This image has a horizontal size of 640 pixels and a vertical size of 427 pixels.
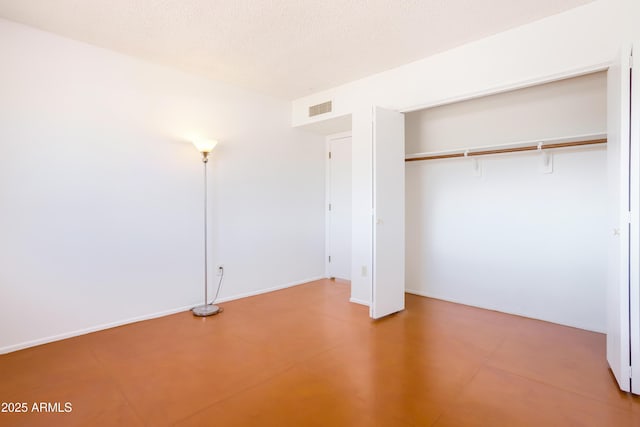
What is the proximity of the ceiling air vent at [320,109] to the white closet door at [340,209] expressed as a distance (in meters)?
0.81

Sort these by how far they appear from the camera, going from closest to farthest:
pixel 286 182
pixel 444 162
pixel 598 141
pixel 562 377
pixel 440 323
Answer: pixel 562 377 → pixel 598 141 → pixel 440 323 → pixel 444 162 → pixel 286 182

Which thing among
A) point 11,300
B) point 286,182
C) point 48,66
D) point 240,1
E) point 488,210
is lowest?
point 11,300

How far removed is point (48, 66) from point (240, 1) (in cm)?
191

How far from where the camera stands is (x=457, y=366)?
8.33ft

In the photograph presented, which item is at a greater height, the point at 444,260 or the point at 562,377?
the point at 444,260

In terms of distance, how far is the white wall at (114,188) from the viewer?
284cm

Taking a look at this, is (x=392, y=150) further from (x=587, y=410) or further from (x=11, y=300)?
(x=11, y=300)

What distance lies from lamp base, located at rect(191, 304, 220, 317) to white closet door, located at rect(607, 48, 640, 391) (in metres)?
3.57

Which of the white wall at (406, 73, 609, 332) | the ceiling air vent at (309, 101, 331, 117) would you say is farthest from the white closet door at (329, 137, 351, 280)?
the white wall at (406, 73, 609, 332)

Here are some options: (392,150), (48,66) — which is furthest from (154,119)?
(392,150)

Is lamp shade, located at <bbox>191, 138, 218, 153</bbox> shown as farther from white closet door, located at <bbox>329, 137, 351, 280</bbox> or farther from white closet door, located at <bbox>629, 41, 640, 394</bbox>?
white closet door, located at <bbox>629, 41, 640, 394</bbox>

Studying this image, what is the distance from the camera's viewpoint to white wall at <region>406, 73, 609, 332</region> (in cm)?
322

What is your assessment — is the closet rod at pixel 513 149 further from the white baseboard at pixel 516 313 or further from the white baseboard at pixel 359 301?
the white baseboard at pixel 359 301

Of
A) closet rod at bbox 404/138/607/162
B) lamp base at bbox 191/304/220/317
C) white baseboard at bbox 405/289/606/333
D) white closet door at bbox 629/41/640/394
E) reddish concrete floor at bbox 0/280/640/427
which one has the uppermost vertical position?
closet rod at bbox 404/138/607/162
